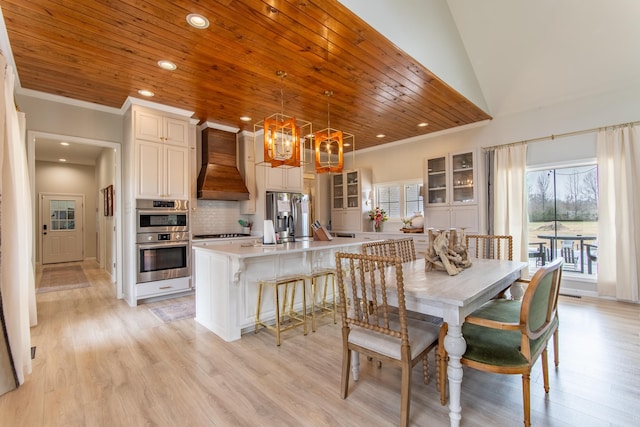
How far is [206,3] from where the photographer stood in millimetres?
A: 2174

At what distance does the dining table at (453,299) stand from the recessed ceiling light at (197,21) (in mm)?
2451

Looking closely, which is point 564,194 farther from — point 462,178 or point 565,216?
point 462,178

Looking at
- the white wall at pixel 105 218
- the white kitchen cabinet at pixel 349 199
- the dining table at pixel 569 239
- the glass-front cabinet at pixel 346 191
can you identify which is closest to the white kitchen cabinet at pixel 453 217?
the dining table at pixel 569 239

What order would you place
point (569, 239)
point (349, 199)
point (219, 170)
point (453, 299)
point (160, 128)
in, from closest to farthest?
point (453, 299)
point (160, 128)
point (569, 239)
point (219, 170)
point (349, 199)

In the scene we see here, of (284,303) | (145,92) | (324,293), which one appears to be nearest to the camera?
(284,303)

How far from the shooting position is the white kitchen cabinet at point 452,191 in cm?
489

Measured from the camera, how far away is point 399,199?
627 centimetres

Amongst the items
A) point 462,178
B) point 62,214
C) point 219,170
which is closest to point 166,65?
point 219,170

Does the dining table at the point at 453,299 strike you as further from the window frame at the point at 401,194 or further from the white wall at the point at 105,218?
the white wall at the point at 105,218

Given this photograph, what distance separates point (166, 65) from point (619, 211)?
18.5 feet

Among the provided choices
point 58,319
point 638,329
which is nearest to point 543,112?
point 638,329

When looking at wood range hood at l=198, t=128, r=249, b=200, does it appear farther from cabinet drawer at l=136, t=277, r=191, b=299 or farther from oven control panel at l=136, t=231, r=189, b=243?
cabinet drawer at l=136, t=277, r=191, b=299

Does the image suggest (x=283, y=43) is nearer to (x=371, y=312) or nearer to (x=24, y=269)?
(x=371, y=312)

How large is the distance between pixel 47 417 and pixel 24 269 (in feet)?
4.43
